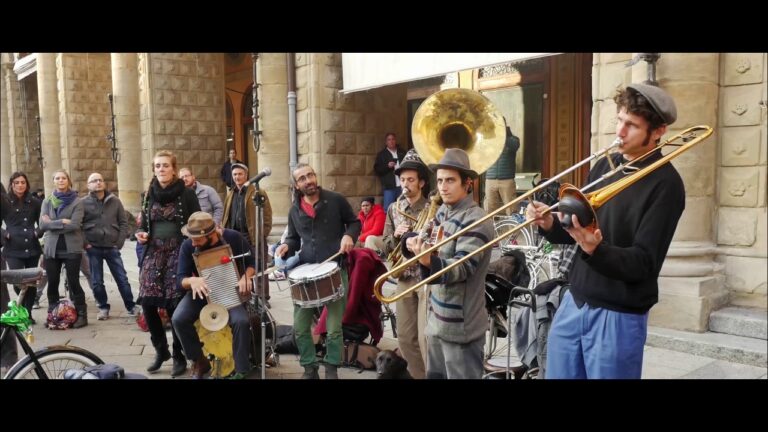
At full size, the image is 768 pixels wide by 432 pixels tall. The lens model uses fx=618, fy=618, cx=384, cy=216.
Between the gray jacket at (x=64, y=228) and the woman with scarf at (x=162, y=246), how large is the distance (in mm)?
2247

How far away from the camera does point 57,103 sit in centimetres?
1964

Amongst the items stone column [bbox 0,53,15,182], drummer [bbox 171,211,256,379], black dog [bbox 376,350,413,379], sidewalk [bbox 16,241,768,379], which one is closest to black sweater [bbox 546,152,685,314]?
black dog [bbox 376,350,413,379]

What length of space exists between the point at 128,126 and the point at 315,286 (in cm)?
1172

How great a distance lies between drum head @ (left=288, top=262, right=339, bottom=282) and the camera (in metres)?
4.62

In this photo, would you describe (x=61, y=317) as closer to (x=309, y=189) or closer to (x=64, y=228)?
(x=64, y=228)

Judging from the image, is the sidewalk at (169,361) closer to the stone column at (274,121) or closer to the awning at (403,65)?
the stone column at (274,121)

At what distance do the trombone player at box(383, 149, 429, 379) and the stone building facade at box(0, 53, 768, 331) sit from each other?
89.8 inches

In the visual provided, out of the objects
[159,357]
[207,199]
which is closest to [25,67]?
[207,199]

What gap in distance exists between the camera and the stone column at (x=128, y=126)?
1445 centimetres

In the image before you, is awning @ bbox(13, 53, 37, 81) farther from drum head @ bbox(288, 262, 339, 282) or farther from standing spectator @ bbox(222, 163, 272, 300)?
drum head @ bbox(288, 262, 339, 282)

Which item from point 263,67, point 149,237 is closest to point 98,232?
point 149,237

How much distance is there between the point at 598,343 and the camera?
2.47 m
